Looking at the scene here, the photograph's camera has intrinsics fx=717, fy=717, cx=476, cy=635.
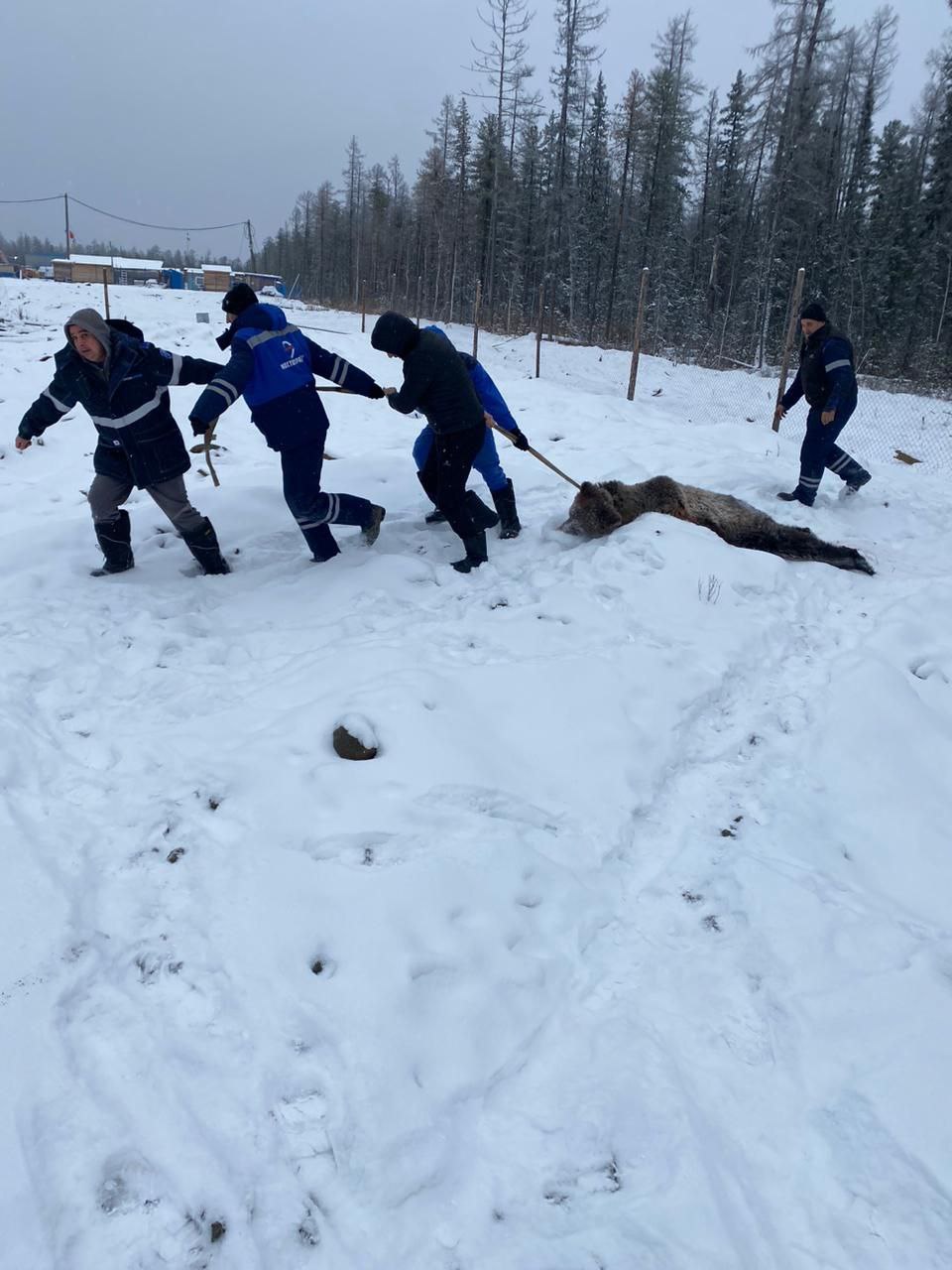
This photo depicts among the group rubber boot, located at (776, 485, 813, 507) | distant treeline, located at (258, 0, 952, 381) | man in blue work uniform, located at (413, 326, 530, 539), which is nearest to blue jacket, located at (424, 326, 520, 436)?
man in blue work uniform, located at (413, 326, 530, 539)

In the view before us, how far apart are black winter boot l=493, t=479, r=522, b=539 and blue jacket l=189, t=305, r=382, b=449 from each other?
4.51 feet

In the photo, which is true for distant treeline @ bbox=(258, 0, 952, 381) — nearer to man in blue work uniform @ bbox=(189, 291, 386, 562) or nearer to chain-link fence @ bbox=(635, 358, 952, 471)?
chain-link fence @ bbox=(635, 358, 952, 471)

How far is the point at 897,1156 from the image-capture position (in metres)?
1.77

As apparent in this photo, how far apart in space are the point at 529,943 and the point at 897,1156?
3.48 feet

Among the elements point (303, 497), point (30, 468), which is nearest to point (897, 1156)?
point (303, 497)

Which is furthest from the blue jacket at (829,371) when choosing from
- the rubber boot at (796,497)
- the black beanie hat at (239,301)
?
the black beanie hat at (239,301)

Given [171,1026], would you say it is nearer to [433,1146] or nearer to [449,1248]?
[433,1146]

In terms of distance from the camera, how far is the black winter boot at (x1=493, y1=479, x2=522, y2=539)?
5242mm

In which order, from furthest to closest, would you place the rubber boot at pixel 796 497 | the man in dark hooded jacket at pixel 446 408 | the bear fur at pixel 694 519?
1. the rubber boot at pixel 796 497
2. the bear fur at pixel 694 519
3. the man in dark hooded jacket at pixel 446 408

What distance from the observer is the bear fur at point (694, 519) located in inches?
203

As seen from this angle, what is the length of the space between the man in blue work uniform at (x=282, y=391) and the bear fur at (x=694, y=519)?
1814mm

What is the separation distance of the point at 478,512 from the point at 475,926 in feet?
9.92

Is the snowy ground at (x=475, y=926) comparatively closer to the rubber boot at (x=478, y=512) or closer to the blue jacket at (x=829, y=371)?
the rubber boot at (x=478, y=512)

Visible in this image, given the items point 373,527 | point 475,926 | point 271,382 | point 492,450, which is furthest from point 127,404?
point 475,926
